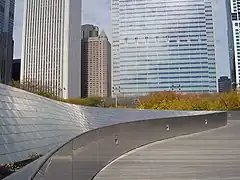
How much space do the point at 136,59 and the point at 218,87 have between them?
28097 mm

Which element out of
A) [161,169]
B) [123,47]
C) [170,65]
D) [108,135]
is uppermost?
[123,47]

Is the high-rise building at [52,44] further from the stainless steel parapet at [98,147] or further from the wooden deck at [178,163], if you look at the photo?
the wooden deck at [178,163]

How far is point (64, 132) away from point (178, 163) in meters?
5.00

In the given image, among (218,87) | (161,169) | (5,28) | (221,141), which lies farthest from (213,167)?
(218,87)

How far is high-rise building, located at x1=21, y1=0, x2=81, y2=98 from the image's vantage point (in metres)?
110

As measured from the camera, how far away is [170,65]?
108 metres

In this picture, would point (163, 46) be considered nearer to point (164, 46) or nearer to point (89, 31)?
point (164, 46)

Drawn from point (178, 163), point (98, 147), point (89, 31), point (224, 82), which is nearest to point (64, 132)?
point (178, 163)

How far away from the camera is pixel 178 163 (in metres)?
8.16

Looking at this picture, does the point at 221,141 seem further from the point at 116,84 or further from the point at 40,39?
the point at 40,39

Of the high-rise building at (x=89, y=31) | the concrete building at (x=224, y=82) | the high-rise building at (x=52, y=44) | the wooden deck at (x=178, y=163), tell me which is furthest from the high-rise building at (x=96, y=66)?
the wooden deck at (x=178, y=163)

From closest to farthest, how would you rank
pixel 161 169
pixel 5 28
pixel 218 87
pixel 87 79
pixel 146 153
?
1. pixel 161 169
2. pixel 146 153
3. pixel 5 28
4. pixel 218 87
5. pixel 87 79

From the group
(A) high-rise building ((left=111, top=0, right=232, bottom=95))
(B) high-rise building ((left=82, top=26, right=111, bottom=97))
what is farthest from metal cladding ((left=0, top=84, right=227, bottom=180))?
(B) high-rise building ((left=82, top=26, right=111, bottom=97))

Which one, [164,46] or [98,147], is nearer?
[98,147]
